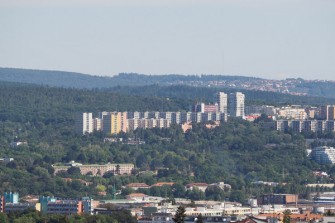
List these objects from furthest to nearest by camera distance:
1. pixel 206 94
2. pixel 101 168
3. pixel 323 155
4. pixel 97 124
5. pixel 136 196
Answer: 1. pixel 206 94
2. pixel 97 124
3. pixel 323 155
4. pixel 101 168
5. pixel 136 196

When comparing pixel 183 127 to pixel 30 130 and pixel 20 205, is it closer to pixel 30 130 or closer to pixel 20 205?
pixel 30 130

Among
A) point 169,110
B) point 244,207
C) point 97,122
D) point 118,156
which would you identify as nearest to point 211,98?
point 169,110

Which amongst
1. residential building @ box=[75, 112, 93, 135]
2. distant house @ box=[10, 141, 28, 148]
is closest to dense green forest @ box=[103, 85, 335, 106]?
residential building @ box=[75, 112, 93, 135]

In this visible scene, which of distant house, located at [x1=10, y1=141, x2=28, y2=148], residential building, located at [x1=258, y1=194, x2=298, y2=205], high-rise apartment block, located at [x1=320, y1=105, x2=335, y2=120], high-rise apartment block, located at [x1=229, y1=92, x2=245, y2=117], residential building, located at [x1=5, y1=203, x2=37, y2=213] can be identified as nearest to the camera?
residential building, located at [x1=5, y1=203, x2=37, y2=213]

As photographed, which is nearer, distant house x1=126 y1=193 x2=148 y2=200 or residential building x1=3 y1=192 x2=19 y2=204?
residential building x1=3 y1=192 x2=19 y2=204

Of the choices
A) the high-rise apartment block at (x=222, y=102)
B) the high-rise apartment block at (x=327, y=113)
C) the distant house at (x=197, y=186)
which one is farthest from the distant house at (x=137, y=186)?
the high-rise apartment block at (x=222, y=102)

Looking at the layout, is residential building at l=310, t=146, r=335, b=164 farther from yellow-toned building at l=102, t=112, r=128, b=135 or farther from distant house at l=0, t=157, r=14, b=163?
yellow-toned building at l=102, t=112, r=128, b=135

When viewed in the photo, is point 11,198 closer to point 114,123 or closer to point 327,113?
point 114,123

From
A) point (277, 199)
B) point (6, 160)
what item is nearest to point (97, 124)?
point (6, 160)
